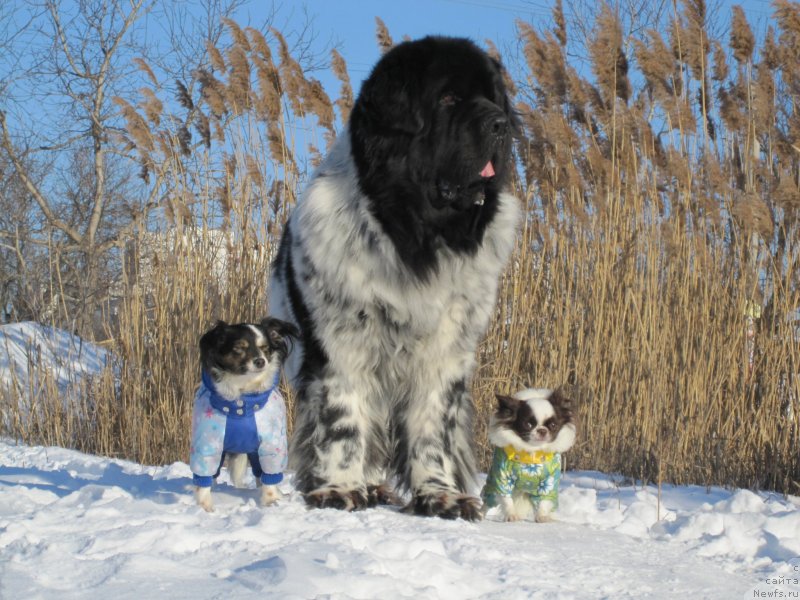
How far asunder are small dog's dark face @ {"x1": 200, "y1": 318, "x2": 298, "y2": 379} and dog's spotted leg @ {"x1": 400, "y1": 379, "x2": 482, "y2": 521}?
55cm

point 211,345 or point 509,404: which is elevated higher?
point 211,345

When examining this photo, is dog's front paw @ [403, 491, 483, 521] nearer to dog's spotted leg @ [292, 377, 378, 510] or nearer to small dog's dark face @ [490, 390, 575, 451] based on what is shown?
dog's spotted leg @ [292, 377, 378, 510]

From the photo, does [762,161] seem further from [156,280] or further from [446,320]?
[156,280]

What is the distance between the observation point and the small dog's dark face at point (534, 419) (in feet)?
12.2

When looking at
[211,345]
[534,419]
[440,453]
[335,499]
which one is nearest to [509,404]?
[534,419]

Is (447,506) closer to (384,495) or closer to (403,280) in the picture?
(384,495)

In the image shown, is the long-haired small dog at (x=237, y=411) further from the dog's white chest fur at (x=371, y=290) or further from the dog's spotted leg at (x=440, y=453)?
the dog's spotted leg at (x=440, y=453)

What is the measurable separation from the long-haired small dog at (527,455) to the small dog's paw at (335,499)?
54 cm

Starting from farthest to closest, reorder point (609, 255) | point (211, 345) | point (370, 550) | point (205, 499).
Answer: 1. point (609, 255)
2. point (211, 345)
3. point (205, 499)
4. point (370, 550)

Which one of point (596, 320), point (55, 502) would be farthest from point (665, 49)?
point (55, 502)

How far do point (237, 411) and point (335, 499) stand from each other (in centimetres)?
47

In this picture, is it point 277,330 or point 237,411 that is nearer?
point 237,411

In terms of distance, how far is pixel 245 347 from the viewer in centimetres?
342

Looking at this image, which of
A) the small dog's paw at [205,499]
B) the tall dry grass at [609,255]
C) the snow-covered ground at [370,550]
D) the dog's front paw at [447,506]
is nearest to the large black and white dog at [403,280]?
the dog's front paw at [447,506]
